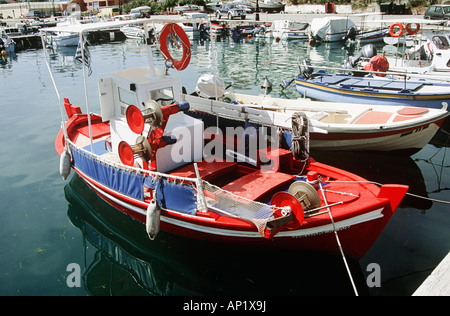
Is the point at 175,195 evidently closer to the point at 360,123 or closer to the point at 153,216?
the point at 153,216

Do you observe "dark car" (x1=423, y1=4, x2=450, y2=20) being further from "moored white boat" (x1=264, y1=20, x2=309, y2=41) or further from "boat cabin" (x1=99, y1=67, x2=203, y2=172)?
"boat cabin" (x1=99, y1=67, x2=203, y2=172)

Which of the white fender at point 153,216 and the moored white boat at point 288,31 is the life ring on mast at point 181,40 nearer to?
the white fender at point 153,216

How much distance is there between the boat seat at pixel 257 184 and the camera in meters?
7.52

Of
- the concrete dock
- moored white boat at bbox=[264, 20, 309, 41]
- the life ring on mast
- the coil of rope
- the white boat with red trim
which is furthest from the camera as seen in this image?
moored white boat at bbox=[264, 20, 309, 41]

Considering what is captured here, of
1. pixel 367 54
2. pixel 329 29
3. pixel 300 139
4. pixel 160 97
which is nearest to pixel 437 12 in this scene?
pixel 329 29

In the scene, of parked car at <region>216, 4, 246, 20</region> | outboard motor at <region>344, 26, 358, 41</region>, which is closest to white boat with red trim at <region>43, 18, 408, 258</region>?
outboard motor at <region>344, 26, 358, 41</region>

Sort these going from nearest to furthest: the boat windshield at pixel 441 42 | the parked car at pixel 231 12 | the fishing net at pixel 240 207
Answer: the fishing net at pixel 240 207, the boat windshield at pixel 441 42, the parked car at pixel 231 12

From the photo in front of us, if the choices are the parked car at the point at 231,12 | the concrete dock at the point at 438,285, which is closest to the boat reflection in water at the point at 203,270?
the concrete dock at the point at 438,285

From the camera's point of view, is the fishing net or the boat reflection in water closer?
the fishing net

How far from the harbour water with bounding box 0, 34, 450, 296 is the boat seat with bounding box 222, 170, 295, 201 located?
51.4 inches

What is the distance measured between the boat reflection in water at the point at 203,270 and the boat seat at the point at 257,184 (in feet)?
4.16

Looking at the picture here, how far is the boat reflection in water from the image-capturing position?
725 cm

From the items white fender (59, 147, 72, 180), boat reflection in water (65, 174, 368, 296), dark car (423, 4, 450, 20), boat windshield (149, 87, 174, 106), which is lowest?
boat reflection in water (65, 174, 368, 296)
